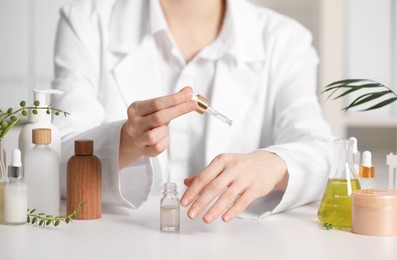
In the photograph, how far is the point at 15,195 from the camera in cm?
133

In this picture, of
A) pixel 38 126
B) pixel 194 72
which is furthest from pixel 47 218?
pixel 194 72

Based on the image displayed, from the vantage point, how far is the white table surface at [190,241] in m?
1.15

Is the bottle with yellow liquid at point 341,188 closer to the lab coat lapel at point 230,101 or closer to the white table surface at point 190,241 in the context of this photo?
the white table surface at point 190,241

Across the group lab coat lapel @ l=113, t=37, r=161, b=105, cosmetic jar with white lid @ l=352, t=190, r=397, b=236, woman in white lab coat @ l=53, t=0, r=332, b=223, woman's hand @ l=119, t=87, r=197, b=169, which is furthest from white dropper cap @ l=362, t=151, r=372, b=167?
lab coat lapel @ l=113, t=37, r=161, b=105

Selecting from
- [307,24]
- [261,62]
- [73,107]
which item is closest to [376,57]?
[307,24]

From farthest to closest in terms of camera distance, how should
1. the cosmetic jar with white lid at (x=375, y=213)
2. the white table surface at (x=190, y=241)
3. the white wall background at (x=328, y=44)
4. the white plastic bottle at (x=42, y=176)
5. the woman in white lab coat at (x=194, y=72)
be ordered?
the white wall background at (x=328, y=44), the woman in white lab coat at (x=194, y=72), the white plastic bottle at (x=42, y=176), the cosmetic jar with white lid at (x=375, y=213), the white table surface at (x=190, y=241)

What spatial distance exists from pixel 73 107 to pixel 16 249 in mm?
637

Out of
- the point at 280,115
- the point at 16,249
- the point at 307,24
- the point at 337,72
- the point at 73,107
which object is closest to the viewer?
the point at 16,249

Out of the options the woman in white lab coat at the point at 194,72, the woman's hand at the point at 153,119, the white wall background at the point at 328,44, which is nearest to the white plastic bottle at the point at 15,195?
the woman's hand at the point at 153,119

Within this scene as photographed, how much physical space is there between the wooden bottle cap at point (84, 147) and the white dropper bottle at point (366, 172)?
0.57 m

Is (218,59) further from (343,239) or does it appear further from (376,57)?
(376,57)

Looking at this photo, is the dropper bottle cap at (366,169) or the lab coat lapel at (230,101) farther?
the lab coat lapel at (230,101)

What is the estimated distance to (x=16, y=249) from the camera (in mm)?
1183

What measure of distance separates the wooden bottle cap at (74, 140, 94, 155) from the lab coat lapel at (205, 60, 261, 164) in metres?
0.53
